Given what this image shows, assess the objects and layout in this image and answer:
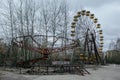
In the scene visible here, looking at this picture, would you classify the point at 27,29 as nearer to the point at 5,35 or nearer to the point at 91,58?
the point at 5,35

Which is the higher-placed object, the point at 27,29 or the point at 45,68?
the point at 27,29

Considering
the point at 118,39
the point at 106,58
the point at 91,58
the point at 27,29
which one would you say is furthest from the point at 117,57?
the point at 118,39

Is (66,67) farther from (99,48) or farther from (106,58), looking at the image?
(106,58)

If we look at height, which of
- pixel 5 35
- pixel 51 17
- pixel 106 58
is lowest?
pixel 106 58

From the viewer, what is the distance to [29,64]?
2577 cm

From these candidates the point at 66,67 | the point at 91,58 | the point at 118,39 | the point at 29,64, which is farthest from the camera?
the point at 118,39

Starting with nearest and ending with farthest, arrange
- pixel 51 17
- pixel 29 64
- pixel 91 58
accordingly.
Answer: pixel 29 64 → pixel 91 58 → pixel 51 17

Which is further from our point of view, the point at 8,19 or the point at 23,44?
the point at 8,19

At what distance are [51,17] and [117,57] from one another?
42.6 ft

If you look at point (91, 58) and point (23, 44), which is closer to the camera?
point (23, 44)

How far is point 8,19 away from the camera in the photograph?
3838 cm

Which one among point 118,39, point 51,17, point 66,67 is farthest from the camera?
point 118,39

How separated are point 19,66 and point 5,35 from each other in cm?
1491

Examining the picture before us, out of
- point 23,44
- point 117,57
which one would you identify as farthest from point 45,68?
point 117,57
